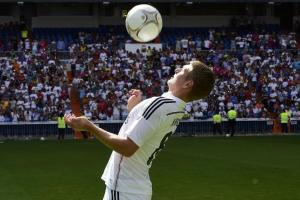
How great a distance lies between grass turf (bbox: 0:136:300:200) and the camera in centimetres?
1313

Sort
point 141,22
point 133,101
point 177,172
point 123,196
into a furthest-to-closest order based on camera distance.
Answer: point 177,172 → point 141,22 → point 133,101 → point 123,196

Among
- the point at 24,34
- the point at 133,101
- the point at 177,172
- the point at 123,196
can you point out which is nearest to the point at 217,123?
the point at 24,34

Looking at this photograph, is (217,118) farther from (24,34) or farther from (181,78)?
(181,78)

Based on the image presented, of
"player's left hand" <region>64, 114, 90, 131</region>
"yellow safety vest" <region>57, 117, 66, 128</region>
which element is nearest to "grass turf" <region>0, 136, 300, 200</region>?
"yellow safety vest" <region>57, 117, 66, 128</region>

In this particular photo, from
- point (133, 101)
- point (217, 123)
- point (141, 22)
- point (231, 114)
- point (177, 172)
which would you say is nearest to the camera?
point (133, 101)

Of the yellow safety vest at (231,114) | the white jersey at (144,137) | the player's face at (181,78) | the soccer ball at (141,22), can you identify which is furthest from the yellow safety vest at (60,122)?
the player's face at (181,78)

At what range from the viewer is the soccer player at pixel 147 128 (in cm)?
474

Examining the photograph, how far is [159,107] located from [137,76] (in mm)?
34143

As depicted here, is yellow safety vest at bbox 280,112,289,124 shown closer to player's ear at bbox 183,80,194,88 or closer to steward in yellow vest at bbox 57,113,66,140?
steward in yellow vest at bbox 57,113,66,140

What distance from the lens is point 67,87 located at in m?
37.1

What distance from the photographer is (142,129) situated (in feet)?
15.4

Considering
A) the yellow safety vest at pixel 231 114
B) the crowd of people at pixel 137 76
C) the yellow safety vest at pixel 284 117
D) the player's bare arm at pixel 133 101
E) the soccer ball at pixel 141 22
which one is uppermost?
the soccer ball at pixel 141 22

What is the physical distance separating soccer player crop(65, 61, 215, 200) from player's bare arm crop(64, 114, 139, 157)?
0.03 meters

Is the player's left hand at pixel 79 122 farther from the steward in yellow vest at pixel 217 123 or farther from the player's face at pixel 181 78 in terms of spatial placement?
the steward in yellow vest at pixel 217 123
